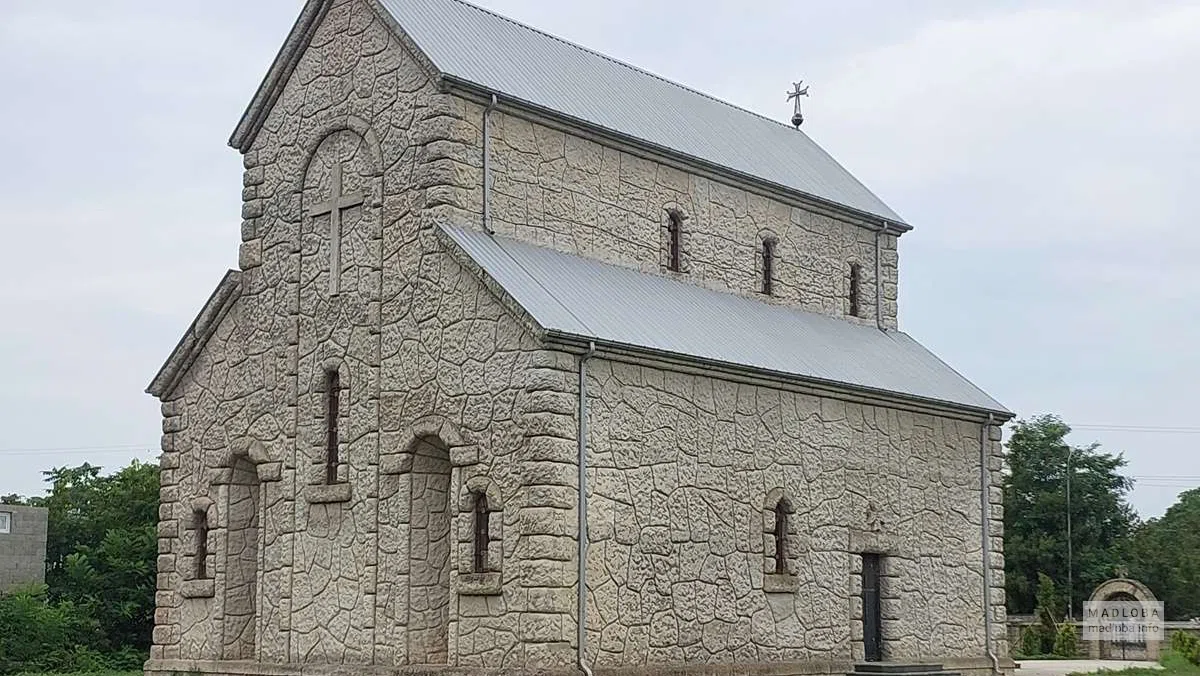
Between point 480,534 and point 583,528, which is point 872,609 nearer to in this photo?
point 583,528

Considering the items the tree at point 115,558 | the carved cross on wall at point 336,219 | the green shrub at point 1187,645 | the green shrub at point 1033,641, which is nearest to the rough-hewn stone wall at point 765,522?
the carved cross on wall at point 336,219

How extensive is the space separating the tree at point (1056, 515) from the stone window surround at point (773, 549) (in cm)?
3740

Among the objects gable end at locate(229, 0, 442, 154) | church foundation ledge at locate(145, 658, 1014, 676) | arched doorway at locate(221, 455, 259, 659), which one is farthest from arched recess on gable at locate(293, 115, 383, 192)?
church foundation ledge at locate(145, 658, 1014, 676)

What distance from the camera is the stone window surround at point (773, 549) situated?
2436 centimetres

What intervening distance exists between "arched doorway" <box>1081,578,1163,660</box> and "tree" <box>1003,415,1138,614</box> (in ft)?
43.8

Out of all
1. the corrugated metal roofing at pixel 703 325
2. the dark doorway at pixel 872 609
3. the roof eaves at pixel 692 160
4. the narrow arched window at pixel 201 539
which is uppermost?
the roof eaves at pixel 692 160

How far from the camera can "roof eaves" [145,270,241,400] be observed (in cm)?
2638

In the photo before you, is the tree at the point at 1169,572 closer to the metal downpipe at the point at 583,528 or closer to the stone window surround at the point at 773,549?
the stone window surround at the point at 773,549

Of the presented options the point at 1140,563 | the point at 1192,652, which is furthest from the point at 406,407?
the point at 1140,563

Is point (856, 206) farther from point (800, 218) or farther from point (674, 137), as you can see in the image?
point (674, 137)

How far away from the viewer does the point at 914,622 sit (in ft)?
91.0

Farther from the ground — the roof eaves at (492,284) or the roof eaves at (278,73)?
the roof eaves at (278,73)

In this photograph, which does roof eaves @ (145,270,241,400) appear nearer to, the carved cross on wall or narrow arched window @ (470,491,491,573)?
the carved cross on wall

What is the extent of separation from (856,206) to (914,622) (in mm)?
8787
